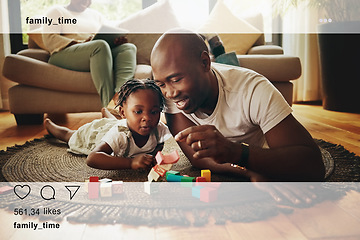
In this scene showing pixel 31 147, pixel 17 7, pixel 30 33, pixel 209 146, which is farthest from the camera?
pixel 30 33

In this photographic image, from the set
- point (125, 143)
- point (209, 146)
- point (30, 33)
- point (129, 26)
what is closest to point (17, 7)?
point (30, 33)

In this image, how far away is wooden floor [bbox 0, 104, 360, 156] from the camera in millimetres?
1536

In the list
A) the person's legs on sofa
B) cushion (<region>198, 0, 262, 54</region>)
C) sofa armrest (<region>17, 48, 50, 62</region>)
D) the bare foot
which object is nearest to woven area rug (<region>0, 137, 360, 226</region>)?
the bare foot

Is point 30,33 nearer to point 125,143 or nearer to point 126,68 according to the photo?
point 126,68

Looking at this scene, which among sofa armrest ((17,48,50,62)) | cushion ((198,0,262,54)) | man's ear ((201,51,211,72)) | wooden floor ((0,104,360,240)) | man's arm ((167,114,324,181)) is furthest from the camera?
cushion ((198,0,262,54))

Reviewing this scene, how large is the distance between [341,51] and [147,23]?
4.14 ft

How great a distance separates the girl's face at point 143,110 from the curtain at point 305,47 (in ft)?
6.86

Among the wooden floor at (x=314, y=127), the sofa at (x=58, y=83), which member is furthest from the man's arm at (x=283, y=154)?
the sofa at (x=58, y=83)

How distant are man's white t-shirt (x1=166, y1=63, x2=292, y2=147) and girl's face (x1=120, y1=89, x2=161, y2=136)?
0.40ft

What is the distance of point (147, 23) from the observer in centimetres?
227

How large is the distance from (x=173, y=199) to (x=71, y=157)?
1.97ft

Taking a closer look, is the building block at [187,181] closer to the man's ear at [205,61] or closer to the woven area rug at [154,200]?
the woven area rug at [154,200]

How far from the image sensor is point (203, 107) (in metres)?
0.92
